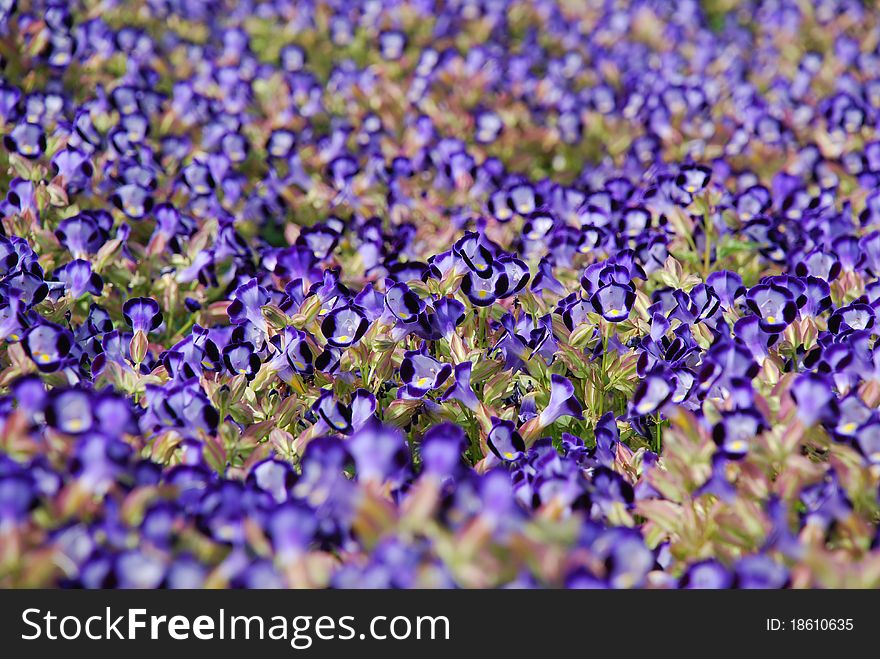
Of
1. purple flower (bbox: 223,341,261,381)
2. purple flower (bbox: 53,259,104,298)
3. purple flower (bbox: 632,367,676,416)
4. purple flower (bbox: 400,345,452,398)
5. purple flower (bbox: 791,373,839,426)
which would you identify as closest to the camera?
purple flower (bbox: 791,373,839,426)

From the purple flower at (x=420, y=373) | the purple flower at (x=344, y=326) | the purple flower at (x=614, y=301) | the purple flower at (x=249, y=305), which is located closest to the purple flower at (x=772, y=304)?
the purple flower at (x=614, y=301)

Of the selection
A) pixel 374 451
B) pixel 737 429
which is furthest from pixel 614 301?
pixel 374 451

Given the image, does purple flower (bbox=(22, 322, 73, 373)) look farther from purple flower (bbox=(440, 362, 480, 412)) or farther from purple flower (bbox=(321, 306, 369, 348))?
purple flower (bbox=(440, 362, 480, 412))

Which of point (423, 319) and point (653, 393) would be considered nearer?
point (653, 393)

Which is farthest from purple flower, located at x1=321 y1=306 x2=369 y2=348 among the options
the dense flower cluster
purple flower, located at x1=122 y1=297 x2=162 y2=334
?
purple flower, located at x1=122 y1=297 x2=162 y2=334

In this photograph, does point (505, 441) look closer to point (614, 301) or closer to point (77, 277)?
point (614, 301)

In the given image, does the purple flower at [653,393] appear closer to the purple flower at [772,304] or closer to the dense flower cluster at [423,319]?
the dense flower cluster at [423,319]

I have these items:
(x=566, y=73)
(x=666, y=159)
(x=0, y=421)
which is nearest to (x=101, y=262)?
(x=0, y=421)

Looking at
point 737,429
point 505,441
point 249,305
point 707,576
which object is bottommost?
point 707,576

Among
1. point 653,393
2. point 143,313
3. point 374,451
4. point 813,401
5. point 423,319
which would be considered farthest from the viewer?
point 143,313
